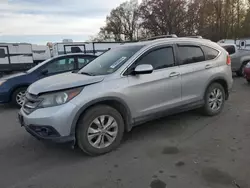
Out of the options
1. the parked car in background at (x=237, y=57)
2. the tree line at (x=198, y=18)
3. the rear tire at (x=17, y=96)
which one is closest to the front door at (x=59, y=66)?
the rear tire at (x=17, y=96)

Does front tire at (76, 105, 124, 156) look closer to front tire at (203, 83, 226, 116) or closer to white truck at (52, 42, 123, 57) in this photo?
front tire at (203, 83, 226, 116)

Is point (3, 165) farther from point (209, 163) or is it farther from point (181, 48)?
point (181, 48)

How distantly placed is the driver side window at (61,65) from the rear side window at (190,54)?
417cm

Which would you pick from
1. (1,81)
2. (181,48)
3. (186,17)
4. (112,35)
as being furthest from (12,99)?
(112,35)

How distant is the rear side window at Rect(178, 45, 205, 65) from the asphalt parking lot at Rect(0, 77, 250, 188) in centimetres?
128

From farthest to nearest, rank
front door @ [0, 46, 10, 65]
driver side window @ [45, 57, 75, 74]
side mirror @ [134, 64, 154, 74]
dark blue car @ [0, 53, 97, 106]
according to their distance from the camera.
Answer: front door @ [0, 46, 10, 65] → driver side window @ [45, 57, 75, 74] → dark blue car @ [0, 53, 97, 106] → side mirror @ [134, 64, 154, 74]

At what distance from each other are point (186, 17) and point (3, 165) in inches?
1518

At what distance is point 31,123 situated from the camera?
11.8 ft

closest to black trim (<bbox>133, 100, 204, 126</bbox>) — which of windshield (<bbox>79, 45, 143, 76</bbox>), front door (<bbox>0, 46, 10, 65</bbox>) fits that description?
windshield (<bbox>79, 45, 143, 76</bbox>)

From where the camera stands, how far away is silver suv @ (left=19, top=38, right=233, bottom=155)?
353 centimetres

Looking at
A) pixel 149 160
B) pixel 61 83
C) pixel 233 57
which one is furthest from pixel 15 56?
pixel 149 160

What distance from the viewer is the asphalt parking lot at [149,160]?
304 cm

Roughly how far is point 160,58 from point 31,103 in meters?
2.35

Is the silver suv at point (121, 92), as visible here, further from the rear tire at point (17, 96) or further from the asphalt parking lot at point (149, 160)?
the rear tire at point (17, 96)
